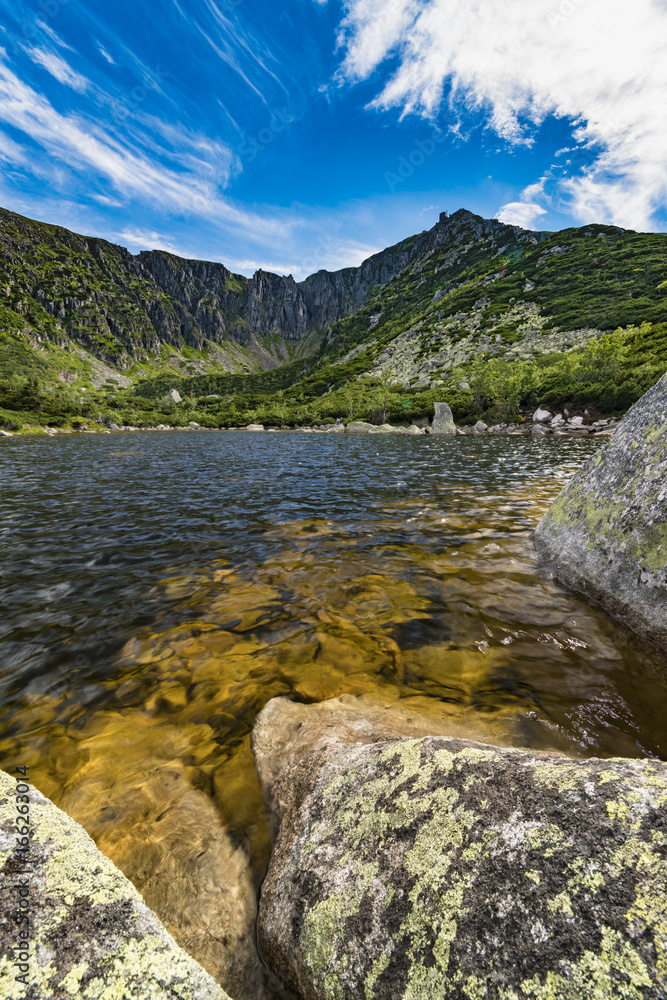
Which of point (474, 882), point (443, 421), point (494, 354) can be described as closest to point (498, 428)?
point (443, 421)

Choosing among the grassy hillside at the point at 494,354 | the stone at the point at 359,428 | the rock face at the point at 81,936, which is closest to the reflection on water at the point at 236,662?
the rock face at the point at 81,936

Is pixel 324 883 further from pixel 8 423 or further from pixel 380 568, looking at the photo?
pixel 8 423

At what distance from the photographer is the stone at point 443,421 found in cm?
7250

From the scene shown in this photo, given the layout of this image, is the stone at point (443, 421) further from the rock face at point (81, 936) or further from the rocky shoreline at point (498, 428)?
the rock face at point (81, 936)

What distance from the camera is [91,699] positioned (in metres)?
5.18

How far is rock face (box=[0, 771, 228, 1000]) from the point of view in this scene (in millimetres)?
1692

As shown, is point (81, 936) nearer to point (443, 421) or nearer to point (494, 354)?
point (443, 421)

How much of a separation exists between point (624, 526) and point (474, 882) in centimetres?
667

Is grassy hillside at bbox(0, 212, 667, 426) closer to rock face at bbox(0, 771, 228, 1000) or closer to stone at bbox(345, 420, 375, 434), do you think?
stone at bbox(345, 420, 375, 434)

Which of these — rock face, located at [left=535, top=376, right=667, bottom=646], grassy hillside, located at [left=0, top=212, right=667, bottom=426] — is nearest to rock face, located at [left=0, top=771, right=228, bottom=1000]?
rock face, located at [left=535, top=376, right=667, bottom=646]

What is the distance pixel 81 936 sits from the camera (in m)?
1.88

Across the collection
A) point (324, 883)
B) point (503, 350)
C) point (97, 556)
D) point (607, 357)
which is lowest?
point (97, 556)

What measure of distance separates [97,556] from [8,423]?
93035 millimetres

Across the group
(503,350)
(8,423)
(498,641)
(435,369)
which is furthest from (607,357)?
(8,423)
